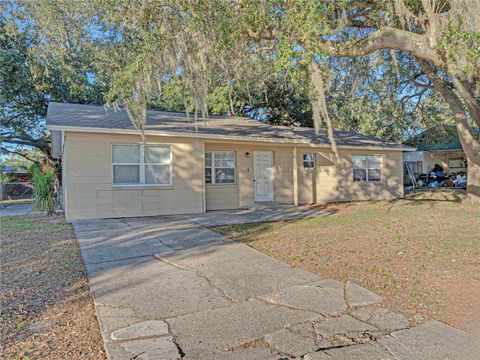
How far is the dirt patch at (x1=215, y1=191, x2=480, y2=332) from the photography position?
12.9 feet

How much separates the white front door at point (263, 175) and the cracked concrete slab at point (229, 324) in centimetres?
957

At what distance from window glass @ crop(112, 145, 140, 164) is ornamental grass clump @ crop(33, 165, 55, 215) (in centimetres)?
260

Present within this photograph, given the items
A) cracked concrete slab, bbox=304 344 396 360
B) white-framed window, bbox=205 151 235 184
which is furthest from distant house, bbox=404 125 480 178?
cracked concrete slab, bbox=304 344 396 360

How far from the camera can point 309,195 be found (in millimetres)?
14711

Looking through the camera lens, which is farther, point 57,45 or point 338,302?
point 57,45

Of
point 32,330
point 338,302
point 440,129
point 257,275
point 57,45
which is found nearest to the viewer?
point 32,330

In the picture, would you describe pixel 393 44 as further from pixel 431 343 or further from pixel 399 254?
pixel 431 343

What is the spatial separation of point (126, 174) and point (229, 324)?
326 inches

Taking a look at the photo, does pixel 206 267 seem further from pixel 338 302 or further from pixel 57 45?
pixel 57 45

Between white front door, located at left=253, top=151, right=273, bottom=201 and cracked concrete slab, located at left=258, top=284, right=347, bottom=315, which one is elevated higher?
white front door, located at left=253, top=151, right=273, bottom=201

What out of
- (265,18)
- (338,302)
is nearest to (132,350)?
(338,302)

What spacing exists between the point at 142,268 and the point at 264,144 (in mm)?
8788

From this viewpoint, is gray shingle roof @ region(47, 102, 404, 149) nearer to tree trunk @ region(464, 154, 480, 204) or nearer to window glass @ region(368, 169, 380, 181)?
window glass @ region(368, 169, 380, 181)

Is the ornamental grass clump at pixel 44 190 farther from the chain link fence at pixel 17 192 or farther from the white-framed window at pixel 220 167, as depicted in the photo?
the chain link fence at pixel 17 192
